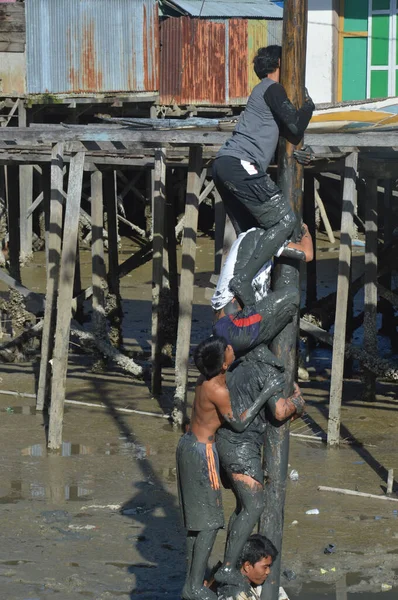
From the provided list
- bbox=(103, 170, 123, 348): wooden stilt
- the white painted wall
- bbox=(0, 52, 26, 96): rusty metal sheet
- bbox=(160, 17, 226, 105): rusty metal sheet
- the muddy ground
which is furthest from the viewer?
bbox=(160, 17, 226, 105): rusty metal sheet

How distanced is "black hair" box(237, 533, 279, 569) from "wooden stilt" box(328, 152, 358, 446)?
4397 mm

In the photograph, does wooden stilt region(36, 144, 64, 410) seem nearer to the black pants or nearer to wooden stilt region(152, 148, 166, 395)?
wooden stilt region(152, 148, 166, 395)

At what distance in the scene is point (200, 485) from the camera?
6.03 metres

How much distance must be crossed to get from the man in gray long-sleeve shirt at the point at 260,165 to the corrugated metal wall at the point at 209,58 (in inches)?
646

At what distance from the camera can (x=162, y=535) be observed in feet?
26.6

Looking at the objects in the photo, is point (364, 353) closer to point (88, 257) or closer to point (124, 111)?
point (88, 257)

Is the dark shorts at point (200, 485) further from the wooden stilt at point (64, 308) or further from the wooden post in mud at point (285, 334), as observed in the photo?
the wooden stilt at point (64, 308)

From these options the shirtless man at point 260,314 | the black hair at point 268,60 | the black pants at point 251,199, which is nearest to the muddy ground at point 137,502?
the shirtless man at point 260,314

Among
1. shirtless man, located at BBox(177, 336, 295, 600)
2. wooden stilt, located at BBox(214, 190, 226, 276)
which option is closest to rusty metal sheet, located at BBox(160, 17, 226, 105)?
wooden stilt, located at BBox(214, 190, 226, 276)

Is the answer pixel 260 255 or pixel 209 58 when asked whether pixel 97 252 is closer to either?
pixel 260 255

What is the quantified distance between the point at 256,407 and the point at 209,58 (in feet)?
60.3

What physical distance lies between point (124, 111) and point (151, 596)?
55.7 ft

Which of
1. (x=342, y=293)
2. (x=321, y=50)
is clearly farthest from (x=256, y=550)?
(x=321, y=50)

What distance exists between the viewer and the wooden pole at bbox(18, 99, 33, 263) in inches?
829
